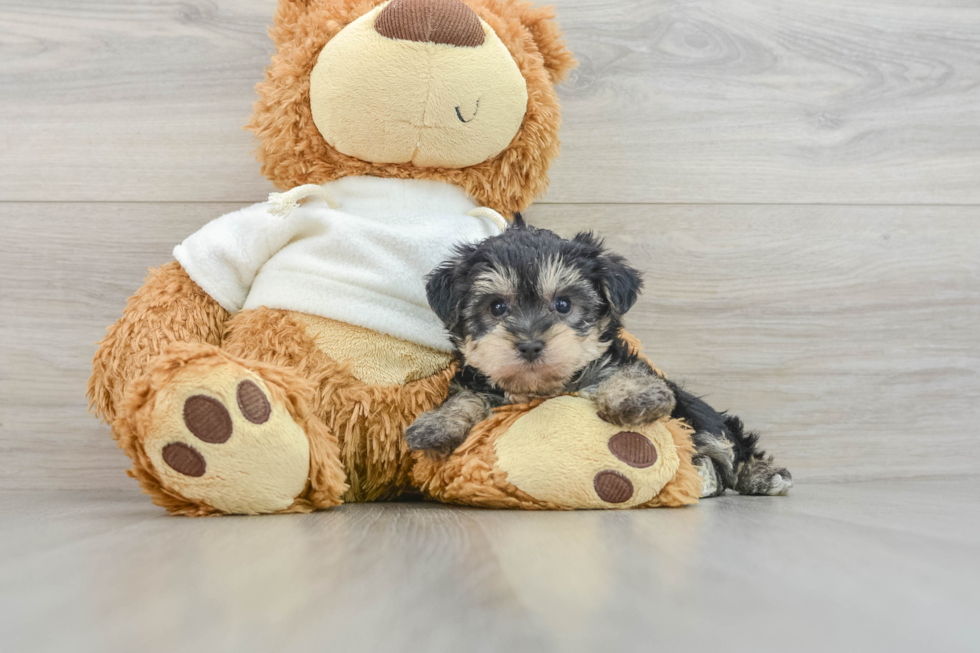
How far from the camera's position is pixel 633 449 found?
1175 millimetres

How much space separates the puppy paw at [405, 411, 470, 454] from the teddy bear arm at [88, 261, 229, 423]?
1.46ft

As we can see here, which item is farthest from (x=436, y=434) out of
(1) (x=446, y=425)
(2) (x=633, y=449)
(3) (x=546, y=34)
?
(3) (x=546, y=34)

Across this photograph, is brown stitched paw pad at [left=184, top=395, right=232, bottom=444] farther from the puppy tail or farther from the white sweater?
the puppy tail

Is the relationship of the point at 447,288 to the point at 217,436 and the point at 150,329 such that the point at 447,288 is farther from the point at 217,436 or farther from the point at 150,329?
the point at 150,329

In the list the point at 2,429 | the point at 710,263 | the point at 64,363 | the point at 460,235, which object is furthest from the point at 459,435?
the point at 2,429

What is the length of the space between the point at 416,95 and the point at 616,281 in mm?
504

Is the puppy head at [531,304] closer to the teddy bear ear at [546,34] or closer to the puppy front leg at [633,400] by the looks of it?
the puppy front leg at [633,400]

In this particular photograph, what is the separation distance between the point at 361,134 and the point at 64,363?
98cm

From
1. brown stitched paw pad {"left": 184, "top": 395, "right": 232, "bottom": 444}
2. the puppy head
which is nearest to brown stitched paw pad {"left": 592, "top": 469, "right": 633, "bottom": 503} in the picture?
the puppy head

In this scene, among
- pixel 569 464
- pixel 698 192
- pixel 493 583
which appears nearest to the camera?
pixel 493 583

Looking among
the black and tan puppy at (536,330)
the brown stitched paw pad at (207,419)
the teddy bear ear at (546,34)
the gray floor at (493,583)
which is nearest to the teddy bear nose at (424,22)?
the teddy bear ear at (546,34)

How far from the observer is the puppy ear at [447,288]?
4.21 ft

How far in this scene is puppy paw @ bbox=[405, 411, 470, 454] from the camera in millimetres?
1222

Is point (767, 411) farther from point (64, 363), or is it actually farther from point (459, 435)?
point (64, 363)
